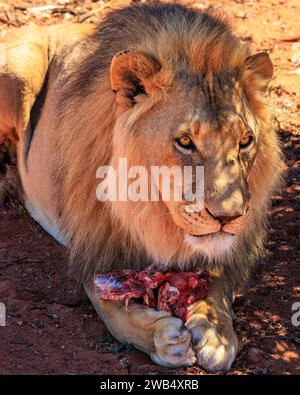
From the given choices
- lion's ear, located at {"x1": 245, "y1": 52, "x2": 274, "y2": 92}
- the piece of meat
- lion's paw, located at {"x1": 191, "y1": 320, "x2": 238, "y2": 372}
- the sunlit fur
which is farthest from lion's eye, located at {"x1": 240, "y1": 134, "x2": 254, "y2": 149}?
lion's paw, located at {"x1": 191, "y1": 320, "x2": 238, "y2": 372}

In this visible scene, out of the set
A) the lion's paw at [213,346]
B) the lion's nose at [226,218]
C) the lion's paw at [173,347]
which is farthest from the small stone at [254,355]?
the lion's nose at [226,218]

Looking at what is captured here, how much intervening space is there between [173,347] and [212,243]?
56 cm

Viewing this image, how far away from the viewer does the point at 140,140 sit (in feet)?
15.2

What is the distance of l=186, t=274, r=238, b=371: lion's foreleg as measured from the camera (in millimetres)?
4590

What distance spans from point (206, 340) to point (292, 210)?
205 centimetres

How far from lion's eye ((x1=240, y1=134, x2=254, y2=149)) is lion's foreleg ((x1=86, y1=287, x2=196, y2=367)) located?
93 centimetres

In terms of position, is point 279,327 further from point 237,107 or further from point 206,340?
point 237,107

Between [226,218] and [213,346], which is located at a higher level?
[226,218]

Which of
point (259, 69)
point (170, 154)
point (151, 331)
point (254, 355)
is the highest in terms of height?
point (259, 69)

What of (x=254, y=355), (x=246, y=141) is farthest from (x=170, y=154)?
(x=254, y=355)

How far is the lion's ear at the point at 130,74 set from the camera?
15.1ft

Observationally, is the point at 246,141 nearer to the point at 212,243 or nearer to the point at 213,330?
the point at 212,243

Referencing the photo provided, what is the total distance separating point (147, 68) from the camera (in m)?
4.64

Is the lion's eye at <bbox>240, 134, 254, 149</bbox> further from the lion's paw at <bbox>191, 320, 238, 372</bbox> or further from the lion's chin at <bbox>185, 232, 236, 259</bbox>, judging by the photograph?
the lion's paw at <bbox>191, 320, 238, 372</bbox>
